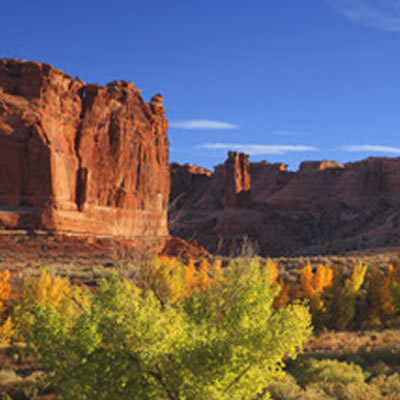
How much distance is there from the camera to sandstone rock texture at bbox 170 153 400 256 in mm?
99938

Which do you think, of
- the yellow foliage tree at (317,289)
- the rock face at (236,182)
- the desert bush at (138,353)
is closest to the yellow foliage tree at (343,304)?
the yellow foliage tree at (317,289)

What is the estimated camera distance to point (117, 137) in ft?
198

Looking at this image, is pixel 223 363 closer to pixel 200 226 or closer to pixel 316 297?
pixel 316 297

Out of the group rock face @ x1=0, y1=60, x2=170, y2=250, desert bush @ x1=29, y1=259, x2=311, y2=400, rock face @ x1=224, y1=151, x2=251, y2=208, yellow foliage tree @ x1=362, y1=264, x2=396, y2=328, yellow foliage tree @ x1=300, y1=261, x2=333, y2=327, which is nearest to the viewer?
desert bush @ x1=29, y1=259, x2=311, y2=400

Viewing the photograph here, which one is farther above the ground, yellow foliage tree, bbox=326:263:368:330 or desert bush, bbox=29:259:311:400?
desert bush, bbox=29:259:311:400

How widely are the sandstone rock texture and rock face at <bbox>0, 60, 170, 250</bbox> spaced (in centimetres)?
2907

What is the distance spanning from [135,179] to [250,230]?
47.8m

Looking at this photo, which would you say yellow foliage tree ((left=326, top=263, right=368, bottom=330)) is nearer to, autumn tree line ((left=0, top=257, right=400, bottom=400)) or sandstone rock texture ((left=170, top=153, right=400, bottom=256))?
autumn tree line ((left=0, top=257, right=400, bottom=400))

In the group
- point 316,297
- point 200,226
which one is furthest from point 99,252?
point 200,226

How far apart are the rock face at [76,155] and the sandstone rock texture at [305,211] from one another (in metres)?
29.1

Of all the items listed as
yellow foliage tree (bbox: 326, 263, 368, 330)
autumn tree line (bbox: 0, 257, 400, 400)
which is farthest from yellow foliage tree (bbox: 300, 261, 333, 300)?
autumn tree line (bbox: 0, 257, 400, 400)

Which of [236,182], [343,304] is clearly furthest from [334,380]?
[236,182]

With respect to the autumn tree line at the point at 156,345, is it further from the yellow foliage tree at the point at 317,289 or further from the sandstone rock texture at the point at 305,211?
the sandstone rock texture at the point at 305,211

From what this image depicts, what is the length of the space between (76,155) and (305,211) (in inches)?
3046
